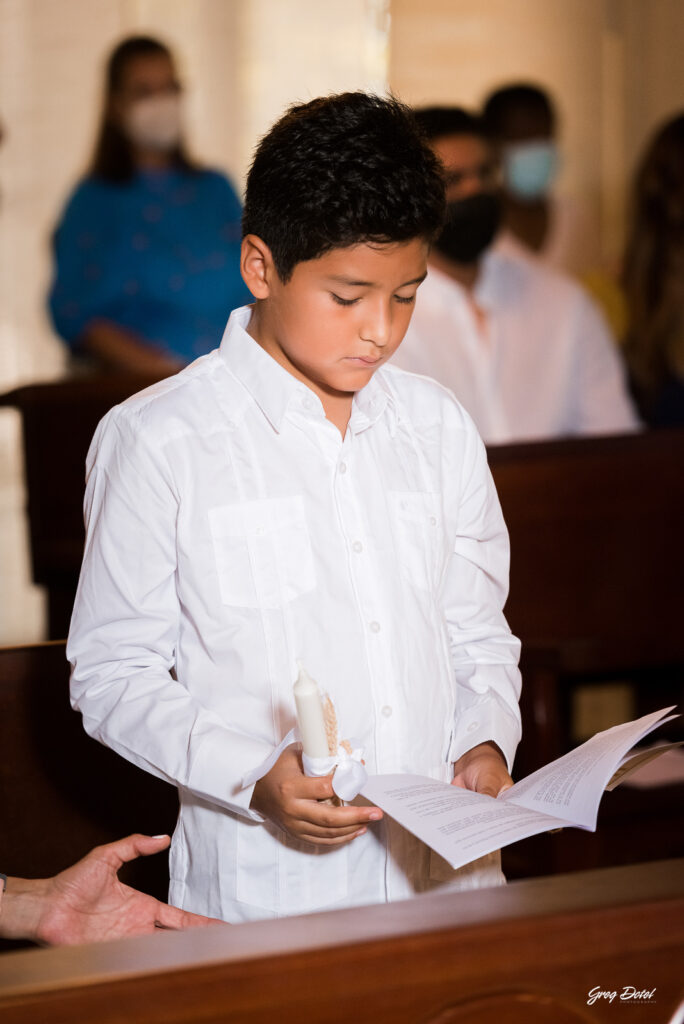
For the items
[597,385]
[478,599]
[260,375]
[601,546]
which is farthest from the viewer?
[597,385]

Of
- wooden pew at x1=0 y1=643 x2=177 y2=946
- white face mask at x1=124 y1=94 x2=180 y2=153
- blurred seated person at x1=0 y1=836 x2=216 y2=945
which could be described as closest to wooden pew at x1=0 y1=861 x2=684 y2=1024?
blurred seated person at x1=0 y1=836 x2=216 y2=945

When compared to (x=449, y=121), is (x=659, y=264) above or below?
below

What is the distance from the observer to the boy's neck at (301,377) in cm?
136

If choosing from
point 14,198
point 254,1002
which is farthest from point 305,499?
point 14,198

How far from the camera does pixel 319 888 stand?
131 centimetres

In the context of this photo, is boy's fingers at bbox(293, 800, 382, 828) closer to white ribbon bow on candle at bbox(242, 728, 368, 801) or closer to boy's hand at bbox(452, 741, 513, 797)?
white ribbon bow on candle at bbox(242, 728, 368, 801)

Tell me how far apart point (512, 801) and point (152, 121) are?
3786 millimetres

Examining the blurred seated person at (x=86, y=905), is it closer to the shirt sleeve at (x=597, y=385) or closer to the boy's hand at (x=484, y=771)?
the boy's hand at (x=484, y=771)

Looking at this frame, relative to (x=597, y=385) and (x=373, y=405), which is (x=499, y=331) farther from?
(x=373, y=405)

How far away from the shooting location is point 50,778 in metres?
1.67

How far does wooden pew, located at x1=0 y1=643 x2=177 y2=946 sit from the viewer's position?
5.40 ft

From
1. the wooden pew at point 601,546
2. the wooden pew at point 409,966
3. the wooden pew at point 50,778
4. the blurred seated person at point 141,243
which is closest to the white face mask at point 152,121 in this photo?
the blurred seated person at point 141,243

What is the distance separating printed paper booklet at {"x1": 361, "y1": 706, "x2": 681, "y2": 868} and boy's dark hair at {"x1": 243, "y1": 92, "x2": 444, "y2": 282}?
0.53m

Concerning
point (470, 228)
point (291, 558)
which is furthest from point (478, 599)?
point (470, 228)
